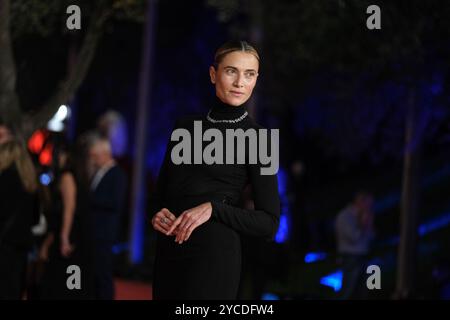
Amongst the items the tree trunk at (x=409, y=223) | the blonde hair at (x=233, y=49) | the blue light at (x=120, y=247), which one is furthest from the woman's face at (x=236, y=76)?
the blue light at (x=120, y=247)

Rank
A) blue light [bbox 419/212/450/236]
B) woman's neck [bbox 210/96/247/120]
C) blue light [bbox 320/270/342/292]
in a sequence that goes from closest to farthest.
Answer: woman's neck [bbox 210/96/247/120], blue light [bbox 320/270/342/292], blue light [bbox 419/212/450/236]

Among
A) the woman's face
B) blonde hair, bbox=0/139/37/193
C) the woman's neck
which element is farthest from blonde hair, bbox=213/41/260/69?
blonde hair, bbox=0/139/37/193

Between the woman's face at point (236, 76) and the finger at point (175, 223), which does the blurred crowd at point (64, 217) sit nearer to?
the woman's face at point (236, 76)

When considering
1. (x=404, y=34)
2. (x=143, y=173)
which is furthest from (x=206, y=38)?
(x=404, y=34)

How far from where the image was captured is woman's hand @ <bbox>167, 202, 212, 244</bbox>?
4.05 m

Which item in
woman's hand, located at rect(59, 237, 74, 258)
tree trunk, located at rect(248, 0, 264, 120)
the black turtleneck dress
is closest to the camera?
the black turtleneck dress

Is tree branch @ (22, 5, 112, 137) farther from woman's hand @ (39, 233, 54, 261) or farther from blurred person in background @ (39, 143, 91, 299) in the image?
woman's hand @ (39, 233, 54, 261)

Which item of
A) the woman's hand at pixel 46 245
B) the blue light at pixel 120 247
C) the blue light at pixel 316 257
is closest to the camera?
the woman's hand at pixel 46 245

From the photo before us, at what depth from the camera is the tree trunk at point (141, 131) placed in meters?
19.5

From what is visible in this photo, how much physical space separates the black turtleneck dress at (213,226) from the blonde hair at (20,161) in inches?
167

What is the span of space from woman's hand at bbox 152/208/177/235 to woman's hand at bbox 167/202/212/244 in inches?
1.1

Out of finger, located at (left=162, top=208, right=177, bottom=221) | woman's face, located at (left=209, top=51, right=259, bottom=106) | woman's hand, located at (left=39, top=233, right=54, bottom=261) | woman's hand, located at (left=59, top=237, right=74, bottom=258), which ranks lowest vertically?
finger, located at (left=162, top=208, right=177, bottom=221)

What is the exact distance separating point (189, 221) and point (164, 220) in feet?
0.41
